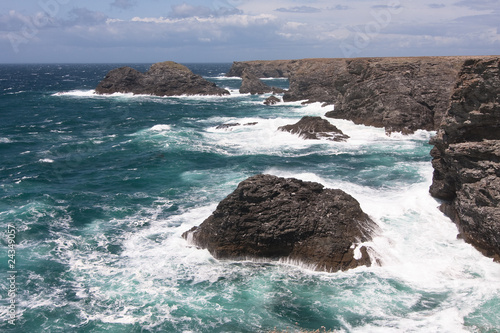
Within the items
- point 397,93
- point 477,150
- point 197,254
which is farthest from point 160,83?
point 477,150

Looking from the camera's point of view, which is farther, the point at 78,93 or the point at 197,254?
the point at 78,93

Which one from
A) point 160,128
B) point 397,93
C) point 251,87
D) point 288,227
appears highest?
point 397,93

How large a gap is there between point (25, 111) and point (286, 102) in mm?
51233

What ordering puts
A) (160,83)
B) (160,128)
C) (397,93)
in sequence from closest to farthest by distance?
1. (397,93)
2. (160,128)
3. (160,83)

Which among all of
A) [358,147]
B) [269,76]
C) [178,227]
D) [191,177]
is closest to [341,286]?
[178,227]

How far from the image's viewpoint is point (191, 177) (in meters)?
33.9

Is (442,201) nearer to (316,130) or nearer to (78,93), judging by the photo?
(316,130)

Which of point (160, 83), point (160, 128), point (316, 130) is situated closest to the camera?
point (316, 130)

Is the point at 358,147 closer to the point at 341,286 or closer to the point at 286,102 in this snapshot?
the point at 341,286

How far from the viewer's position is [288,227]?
19516 millimetres

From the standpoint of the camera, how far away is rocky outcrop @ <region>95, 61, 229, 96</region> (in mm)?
106750

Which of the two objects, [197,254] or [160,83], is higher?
[160,83]

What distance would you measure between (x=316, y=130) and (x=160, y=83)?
70.5m

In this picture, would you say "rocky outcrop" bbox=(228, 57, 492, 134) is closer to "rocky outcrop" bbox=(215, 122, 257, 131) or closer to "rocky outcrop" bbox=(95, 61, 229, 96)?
"rocky outcrop" bbox=(215, 122, 257, 131)
